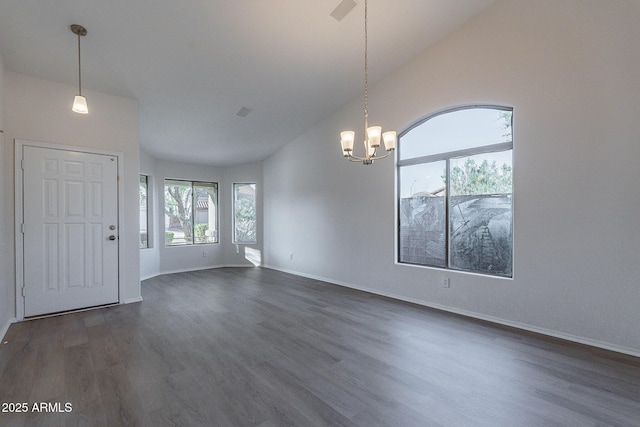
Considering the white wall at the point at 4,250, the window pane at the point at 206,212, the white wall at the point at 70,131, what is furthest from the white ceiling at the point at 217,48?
the window pane at the point at 206,212

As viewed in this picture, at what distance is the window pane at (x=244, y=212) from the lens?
25.1ft

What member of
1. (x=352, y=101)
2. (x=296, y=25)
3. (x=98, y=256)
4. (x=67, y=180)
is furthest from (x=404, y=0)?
(x=98, y=256)

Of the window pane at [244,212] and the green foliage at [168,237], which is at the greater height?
the window pane at [244,212]

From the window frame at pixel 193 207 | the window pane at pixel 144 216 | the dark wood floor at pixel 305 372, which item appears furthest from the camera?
the window frame at pixel 193 207

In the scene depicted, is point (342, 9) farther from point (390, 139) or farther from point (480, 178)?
point (480, 178)

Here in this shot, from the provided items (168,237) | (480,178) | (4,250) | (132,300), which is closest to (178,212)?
(168,237)

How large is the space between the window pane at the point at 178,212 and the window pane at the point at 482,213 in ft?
19.3

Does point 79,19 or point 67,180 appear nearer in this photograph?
point 79,19

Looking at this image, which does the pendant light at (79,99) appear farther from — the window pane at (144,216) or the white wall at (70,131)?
the window pane at (144,216)

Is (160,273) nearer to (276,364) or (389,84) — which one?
(276,364)

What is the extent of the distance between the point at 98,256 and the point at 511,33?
5.83 m

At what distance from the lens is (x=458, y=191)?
396cm

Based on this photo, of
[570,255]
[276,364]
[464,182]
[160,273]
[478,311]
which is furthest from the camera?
[160,273]

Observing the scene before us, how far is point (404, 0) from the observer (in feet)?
10.7
